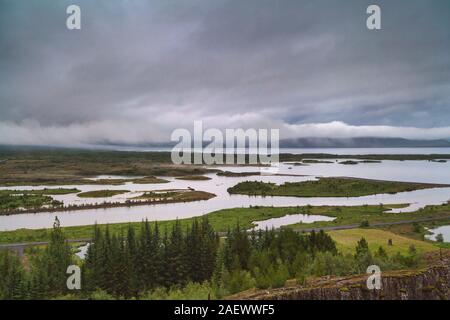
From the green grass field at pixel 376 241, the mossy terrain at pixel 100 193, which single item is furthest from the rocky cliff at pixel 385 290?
the mossy terrain at pixel 100 193

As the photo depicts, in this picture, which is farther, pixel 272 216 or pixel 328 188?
pixel 328 188

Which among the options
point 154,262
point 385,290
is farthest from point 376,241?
point 385,290

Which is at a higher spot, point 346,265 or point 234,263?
point 346,265

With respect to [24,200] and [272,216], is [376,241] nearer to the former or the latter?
[272,216]

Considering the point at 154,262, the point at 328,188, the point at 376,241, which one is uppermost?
the point at 154,262

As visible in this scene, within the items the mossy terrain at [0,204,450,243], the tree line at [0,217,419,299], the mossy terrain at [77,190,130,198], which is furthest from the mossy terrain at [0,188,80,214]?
the tree line at [0,217,419,299]

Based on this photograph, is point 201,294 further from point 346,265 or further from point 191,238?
point 191,238

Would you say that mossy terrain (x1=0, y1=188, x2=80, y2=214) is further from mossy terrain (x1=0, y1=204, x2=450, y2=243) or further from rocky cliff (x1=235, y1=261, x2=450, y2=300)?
rocky cliff (x1=235, y1=261, x2=450, y2=300)

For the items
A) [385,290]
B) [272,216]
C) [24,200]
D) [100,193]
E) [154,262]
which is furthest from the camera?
[100,193]
